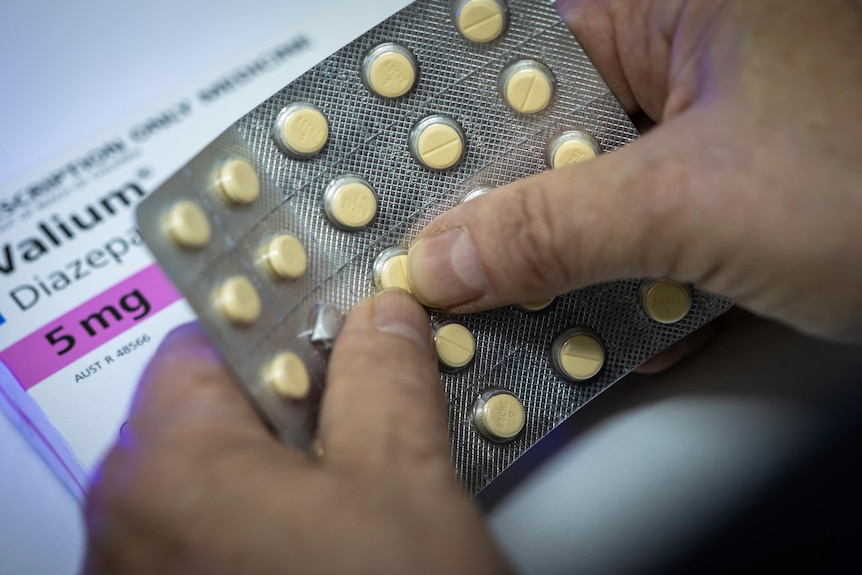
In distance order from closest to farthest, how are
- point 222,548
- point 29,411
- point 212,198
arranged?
1. point 222,548
2. point 212,198
3. point 29,411

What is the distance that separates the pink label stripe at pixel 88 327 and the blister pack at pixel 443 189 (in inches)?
6.6

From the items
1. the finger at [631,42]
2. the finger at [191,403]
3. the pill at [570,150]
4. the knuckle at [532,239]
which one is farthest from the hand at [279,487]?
the finger at [631,42]

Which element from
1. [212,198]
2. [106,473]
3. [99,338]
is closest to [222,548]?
[106,473]

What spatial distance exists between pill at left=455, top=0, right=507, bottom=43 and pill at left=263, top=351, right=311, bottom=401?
0.27m

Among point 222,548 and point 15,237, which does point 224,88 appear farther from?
point 222,548

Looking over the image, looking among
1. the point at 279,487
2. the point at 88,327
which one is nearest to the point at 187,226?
the point at 279,487

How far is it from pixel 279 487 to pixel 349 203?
0.22 m

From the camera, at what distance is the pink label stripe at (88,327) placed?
62cm

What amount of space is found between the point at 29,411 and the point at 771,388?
628mm

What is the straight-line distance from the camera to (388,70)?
0.54 metres

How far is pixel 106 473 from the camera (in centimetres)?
41

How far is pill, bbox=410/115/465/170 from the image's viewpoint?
1.79 feet

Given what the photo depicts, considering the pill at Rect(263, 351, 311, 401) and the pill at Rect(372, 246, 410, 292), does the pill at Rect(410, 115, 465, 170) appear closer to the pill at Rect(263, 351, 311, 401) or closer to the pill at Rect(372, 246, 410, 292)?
the pill at Rect(372, 246, 410, 292)

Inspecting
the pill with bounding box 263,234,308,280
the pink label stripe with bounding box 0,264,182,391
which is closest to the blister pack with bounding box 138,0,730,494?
the pill with bounding box 263,234,308,280
